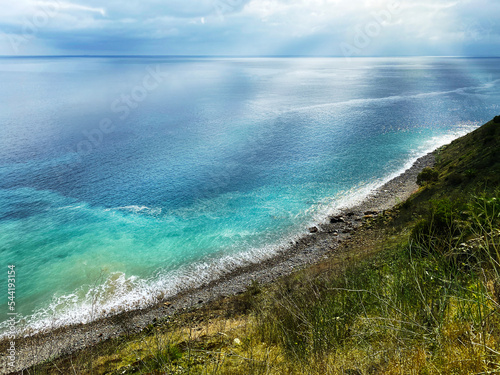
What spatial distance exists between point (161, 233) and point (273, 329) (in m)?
28.6

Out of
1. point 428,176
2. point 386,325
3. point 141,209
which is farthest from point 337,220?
point 386,325

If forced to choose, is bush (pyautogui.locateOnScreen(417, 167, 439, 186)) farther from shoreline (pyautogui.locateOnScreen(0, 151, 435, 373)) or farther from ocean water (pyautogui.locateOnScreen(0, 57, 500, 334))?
ocean water (pyautogui.locateOnScreen(0, 57, 500, 334))

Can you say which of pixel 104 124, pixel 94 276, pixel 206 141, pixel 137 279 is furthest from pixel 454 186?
pixel 104 124

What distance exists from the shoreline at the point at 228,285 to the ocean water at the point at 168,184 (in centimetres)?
127

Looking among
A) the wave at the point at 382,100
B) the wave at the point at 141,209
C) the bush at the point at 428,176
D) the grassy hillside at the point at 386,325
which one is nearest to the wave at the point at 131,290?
the grassy hillside at the point at 386,325

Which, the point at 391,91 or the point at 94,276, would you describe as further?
the point at 391,91

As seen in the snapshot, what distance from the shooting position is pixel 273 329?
7.45 metres

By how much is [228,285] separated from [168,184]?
23.0 m

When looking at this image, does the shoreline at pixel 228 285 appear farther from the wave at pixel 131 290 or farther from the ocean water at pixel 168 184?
the ocean water at pixel 168 184

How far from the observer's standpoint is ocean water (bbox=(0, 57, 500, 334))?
90.5 ft

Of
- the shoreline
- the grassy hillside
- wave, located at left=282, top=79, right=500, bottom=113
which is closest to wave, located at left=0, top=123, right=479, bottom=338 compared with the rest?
the shoreline

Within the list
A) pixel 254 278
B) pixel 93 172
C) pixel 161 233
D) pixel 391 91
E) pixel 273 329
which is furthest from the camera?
pixel 391 91

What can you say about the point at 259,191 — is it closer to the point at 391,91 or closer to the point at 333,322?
the point at 333,322

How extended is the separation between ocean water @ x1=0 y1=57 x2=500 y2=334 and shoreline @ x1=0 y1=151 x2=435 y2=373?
4.18 feet
